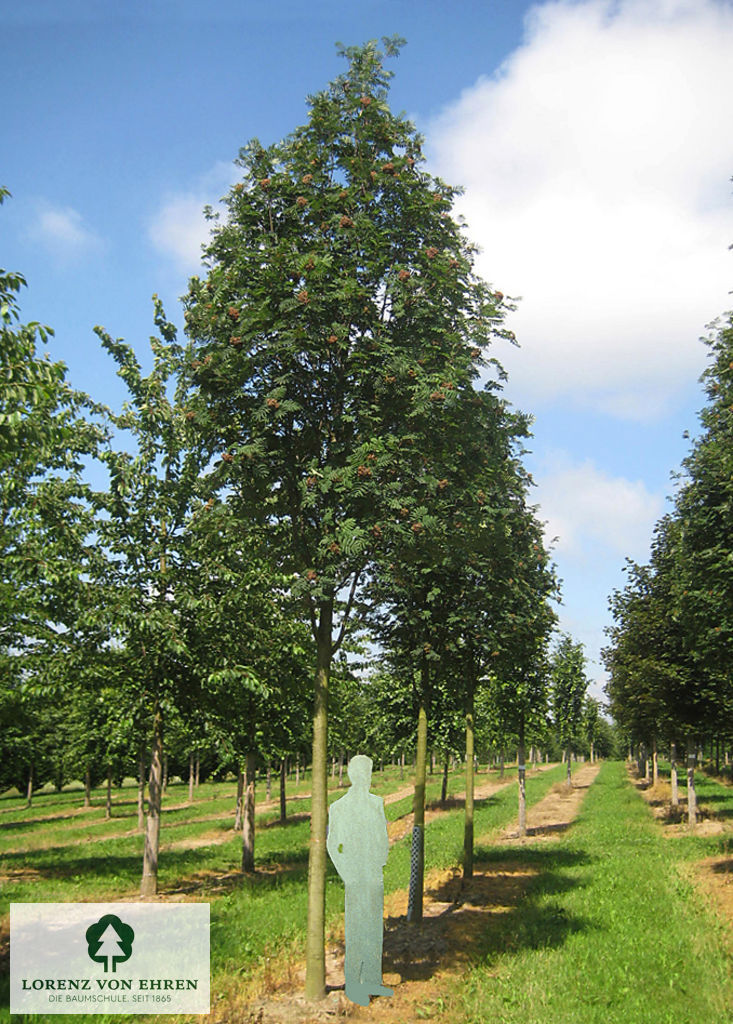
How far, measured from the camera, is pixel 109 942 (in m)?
11.6

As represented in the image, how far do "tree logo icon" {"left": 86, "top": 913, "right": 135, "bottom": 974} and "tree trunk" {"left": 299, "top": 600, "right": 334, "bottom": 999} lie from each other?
3337 millimetres

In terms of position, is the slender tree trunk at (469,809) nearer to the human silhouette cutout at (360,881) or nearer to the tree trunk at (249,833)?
the tree trunk at (249,833)

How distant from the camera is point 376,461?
9.11m

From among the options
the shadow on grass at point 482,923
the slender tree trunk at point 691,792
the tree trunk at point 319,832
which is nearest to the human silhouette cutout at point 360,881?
the tree trunk at point 319,832

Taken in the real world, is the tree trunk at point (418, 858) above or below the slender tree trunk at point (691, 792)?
above

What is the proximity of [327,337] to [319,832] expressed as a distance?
21.2ft

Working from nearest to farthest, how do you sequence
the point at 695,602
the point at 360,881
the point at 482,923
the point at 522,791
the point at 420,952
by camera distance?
1. the point at 360,881
2. the point at 420,952
3. the point at 482,923
4. the point at 695,602
5. the point at 522,791

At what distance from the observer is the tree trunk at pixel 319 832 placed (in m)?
9.05

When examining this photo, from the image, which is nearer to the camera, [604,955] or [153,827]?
[604,955]

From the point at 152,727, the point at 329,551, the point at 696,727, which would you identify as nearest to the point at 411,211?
the point at 329,551

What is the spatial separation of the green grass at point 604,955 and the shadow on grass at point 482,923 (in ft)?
0.18

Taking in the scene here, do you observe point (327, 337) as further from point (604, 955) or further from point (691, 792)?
point (691, 792)

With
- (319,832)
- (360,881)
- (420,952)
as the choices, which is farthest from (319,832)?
(420,952)

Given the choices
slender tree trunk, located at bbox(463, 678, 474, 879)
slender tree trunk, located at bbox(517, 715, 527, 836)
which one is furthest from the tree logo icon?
slender tree trunk, located at bbox(517, 715, 527, 836)
